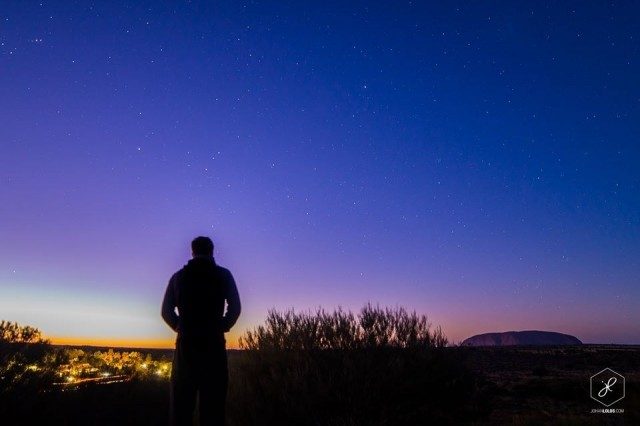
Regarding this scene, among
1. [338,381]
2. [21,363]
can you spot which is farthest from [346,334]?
[21,363]

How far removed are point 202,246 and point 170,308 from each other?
70cm

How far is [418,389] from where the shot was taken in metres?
7.35

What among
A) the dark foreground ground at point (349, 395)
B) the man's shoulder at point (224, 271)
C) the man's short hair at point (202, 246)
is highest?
the man's short hair at point (202, 246)

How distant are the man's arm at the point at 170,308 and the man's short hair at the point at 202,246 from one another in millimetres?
360

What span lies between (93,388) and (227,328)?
9.82 metres

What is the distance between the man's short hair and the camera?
462 cm

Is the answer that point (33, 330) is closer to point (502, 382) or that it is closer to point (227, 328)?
point (227, 328)

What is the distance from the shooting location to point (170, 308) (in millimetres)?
4637

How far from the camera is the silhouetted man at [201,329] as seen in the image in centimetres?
429

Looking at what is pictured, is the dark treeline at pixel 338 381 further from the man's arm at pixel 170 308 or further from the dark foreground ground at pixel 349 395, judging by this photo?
the man's arm at pixel 170 308

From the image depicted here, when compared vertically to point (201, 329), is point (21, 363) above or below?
below

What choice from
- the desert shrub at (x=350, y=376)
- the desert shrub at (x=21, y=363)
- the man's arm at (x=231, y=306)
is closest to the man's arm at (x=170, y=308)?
the man's arm at (x=231, y=306)

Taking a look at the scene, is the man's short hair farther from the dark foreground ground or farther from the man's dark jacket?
the dark foreground ground

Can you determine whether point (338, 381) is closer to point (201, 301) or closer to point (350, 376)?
point (350, 376)
